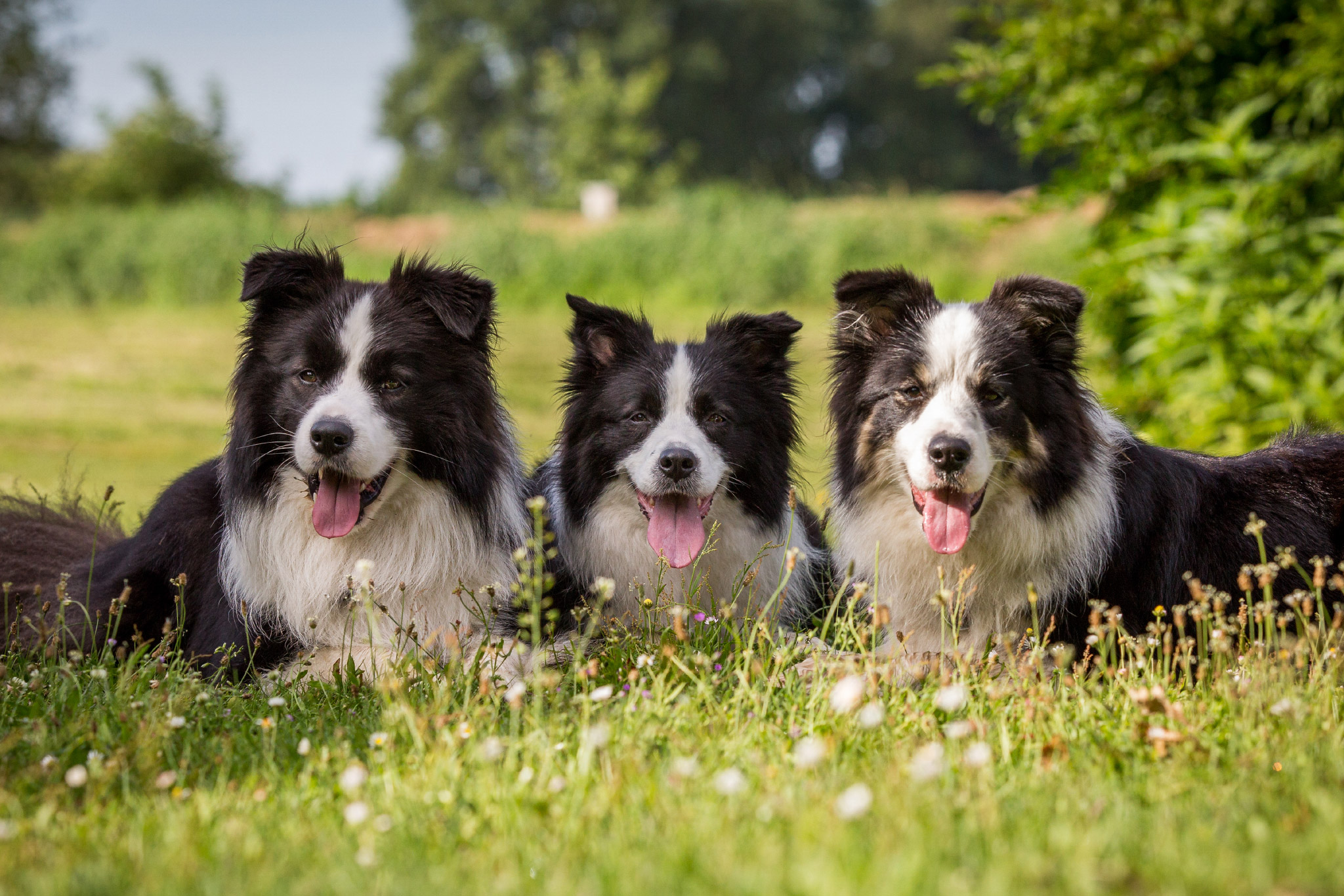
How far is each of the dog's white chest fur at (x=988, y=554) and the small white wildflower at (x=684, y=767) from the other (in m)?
1.40

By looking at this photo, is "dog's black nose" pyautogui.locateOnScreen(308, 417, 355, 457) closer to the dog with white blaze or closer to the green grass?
the dog with white blaze

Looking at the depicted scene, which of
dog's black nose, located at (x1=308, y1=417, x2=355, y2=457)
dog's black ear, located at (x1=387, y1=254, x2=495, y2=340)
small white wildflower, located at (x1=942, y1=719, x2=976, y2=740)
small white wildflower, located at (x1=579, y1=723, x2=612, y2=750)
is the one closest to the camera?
small white wildflower, located at (x1=579, y1=723, x2=612, y2=750)

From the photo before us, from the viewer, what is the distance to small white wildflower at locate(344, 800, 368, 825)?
245 cm

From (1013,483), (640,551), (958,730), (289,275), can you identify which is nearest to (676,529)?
(640,551)

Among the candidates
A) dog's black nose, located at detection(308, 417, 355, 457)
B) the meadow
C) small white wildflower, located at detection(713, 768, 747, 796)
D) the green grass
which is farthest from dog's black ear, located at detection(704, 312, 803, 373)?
small white wildflower, located at detection(713, 768, 747, 796)

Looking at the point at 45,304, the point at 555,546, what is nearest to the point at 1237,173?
the point at 555,546

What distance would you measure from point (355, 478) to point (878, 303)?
6.59 feet

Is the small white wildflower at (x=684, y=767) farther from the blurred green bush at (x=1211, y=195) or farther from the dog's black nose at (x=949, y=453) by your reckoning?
the blurred green bush at (x=1211, y=195)

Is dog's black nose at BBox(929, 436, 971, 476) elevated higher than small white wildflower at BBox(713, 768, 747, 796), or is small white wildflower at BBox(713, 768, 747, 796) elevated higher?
dog's black nose at BBox(929, 436, 971, 476)

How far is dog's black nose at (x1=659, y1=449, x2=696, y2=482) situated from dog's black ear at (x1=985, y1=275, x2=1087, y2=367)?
124 cm

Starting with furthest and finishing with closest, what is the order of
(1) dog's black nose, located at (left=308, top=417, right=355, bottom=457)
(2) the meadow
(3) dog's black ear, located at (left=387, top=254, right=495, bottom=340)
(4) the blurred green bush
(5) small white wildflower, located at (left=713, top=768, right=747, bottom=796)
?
1. (4) the blurred green bush
2. (3) dog's black ear, located at (left=387, top=254, right=495, bottom=340)
3. (1) dog's black nose, located at (left=308, top=417, right=355, bottom=457)
4. (5) small white wildflower, located at (left=713, top=768, right=747, bottom=796)
5. (2) the meadow

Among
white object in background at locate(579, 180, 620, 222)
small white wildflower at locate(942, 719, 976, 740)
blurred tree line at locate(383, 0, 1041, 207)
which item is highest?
blurred tree line at locate(383, 0, 1041, 207)

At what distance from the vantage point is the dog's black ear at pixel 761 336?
482cm

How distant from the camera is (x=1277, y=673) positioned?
3311 mm
